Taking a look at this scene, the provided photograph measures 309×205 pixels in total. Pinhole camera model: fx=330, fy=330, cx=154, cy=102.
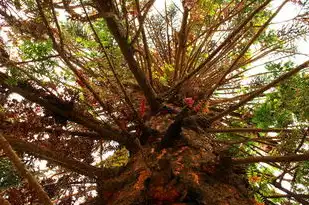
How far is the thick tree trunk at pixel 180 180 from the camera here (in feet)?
6.63

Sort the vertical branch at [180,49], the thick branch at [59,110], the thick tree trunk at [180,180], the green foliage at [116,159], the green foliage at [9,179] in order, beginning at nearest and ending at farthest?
the thick tree trunk at [180,180]
the thick branch at [59,110]
the green foliage at [9,179]
the vertical branch at [180,49]
the green foliage at [116,159]

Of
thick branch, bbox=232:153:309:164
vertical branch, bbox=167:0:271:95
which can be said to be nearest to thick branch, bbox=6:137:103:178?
thick branch, bbox=232:153:309:164

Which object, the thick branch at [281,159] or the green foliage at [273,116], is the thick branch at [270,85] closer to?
the green foliage at [273,116]

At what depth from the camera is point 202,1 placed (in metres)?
4.15

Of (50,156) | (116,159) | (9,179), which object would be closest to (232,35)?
(50,156)

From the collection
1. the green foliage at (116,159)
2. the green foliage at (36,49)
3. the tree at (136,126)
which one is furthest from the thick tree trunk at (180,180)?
the green foliage at (116,159)

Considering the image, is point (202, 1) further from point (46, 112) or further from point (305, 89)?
point (46, 112)

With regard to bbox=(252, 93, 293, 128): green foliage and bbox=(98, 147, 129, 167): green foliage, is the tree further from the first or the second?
bbox=(98, 147, 129, 167): green foliage

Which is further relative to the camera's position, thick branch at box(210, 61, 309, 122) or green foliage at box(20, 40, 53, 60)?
green foliage at box(20, 40, 53, 60)

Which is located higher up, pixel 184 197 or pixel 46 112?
pixel 46 112

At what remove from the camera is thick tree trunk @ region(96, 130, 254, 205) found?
202cm

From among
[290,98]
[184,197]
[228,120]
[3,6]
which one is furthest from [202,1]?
[184,197]

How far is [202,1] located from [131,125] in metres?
1.84

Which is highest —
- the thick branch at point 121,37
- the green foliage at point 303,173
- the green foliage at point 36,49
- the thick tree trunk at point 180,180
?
the green foliage at point 36,49
